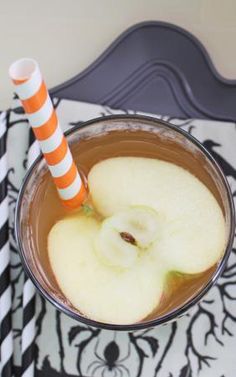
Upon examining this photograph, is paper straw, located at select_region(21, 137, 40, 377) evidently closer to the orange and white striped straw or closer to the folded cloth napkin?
the folded cloth napkin

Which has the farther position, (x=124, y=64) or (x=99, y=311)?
(x=124, y=64)

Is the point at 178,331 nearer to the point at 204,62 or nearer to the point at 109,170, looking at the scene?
the point at 109,170

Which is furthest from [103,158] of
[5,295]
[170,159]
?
[5,295]

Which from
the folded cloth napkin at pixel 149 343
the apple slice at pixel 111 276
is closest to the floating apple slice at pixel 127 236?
the apple slice at pixel 111 276

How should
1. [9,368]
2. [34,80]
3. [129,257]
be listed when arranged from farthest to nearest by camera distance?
[9,368] < [129,257] < [34,80]

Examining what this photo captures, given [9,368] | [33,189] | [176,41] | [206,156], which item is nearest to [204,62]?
[176,41]
